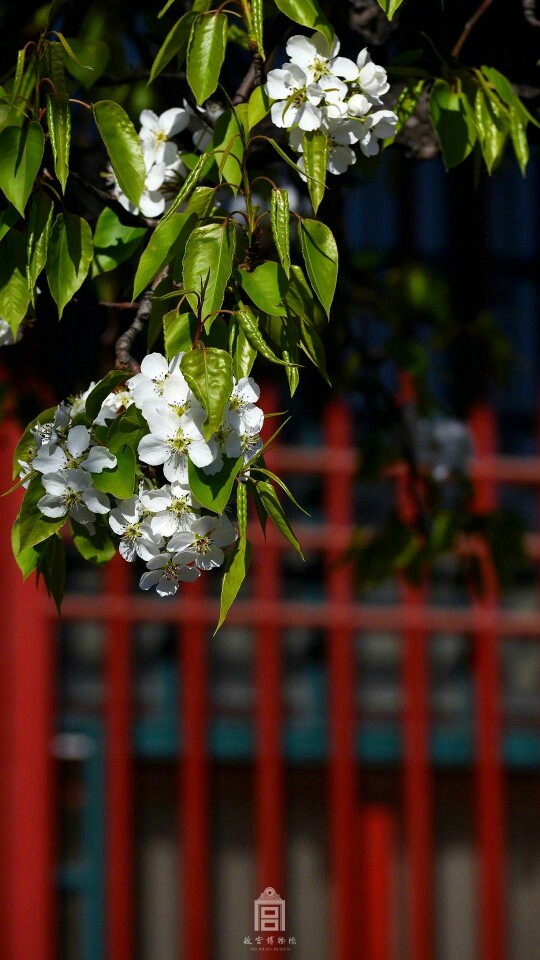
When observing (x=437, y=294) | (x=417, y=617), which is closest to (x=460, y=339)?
(x=437, y=294)

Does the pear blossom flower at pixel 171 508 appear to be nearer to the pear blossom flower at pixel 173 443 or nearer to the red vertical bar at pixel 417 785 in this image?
the pear blossom flower at pixel 173 443

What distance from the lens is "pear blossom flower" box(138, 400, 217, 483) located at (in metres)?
1.39

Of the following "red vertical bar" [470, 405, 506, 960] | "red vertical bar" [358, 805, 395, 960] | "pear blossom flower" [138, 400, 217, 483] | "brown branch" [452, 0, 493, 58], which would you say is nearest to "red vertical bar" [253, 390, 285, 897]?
"red vertical bar" [358, 805, 395, 960]

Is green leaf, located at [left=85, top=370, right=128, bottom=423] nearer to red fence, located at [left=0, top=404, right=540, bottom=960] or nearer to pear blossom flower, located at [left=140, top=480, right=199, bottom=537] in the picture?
pear blossom flower, located at [left=140, top=480, right=199, bottom=537]

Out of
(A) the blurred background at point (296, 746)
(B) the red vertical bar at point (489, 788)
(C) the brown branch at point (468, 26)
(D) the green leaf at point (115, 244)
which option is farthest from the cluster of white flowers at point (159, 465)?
(B) the red vertical bar at point (489, 788)

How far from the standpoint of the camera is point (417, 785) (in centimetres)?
464

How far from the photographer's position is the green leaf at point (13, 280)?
1.64 meters

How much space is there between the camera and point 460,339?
12.7 feet

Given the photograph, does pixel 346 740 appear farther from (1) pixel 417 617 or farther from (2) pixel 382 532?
(2) pixel 382 532

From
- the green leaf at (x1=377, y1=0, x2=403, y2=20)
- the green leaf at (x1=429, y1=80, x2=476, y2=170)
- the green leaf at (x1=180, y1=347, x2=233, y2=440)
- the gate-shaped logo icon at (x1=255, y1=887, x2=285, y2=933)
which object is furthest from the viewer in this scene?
the gate-shaped logo icon at (x1=255, y1=887, x2=285, y2=933)

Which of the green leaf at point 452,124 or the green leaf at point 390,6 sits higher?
the green leaf at point 390,6

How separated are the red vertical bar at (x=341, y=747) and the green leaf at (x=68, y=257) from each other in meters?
3.12

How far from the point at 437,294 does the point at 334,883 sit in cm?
207

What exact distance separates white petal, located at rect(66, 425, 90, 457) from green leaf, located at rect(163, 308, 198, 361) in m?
0.13
